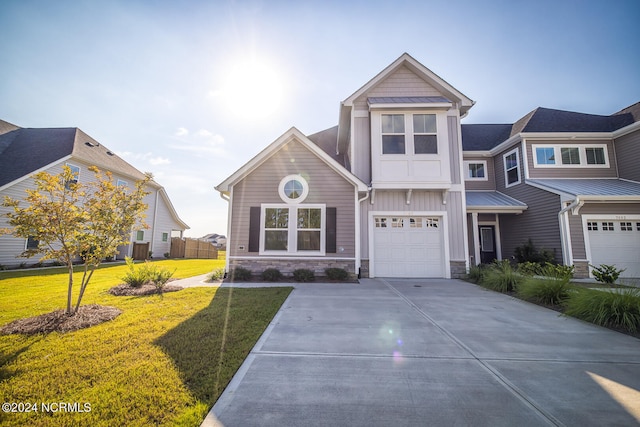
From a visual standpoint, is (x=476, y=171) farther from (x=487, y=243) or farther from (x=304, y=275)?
(x=304, y=275)

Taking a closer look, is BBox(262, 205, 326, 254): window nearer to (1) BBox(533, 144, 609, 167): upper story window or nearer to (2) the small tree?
(2) the small tree

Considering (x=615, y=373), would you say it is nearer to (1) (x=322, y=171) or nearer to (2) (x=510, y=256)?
(1) (x=322, y=171)

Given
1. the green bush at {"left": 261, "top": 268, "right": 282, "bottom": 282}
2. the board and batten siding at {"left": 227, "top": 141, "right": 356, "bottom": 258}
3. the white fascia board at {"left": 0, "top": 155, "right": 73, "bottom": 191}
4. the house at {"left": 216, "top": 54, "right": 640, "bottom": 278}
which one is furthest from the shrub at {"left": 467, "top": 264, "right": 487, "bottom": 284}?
the white fascia board at {"left": 0, "top": 155, "right": 73, "bottom": 191}

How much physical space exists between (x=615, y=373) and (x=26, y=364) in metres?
6.59

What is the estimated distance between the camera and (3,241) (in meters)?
11.0

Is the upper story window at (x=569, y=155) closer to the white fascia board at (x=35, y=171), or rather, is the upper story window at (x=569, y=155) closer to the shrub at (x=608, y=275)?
the shrub at (x=608, y=275)

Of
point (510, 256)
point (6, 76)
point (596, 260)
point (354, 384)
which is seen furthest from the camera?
point (510, 256)

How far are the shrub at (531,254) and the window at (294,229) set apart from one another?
9296 millimetres

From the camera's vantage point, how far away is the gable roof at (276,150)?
345 inches

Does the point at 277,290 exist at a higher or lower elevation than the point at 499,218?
lower

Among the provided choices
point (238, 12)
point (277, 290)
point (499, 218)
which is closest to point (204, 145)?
point (238, 12)

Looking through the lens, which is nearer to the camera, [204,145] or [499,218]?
[204,145]

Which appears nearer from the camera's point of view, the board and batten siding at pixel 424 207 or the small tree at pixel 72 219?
the small tree at pixel 72 219

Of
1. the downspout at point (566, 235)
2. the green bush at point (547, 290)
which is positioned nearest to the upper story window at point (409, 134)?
the green bush at point (547, 290)
